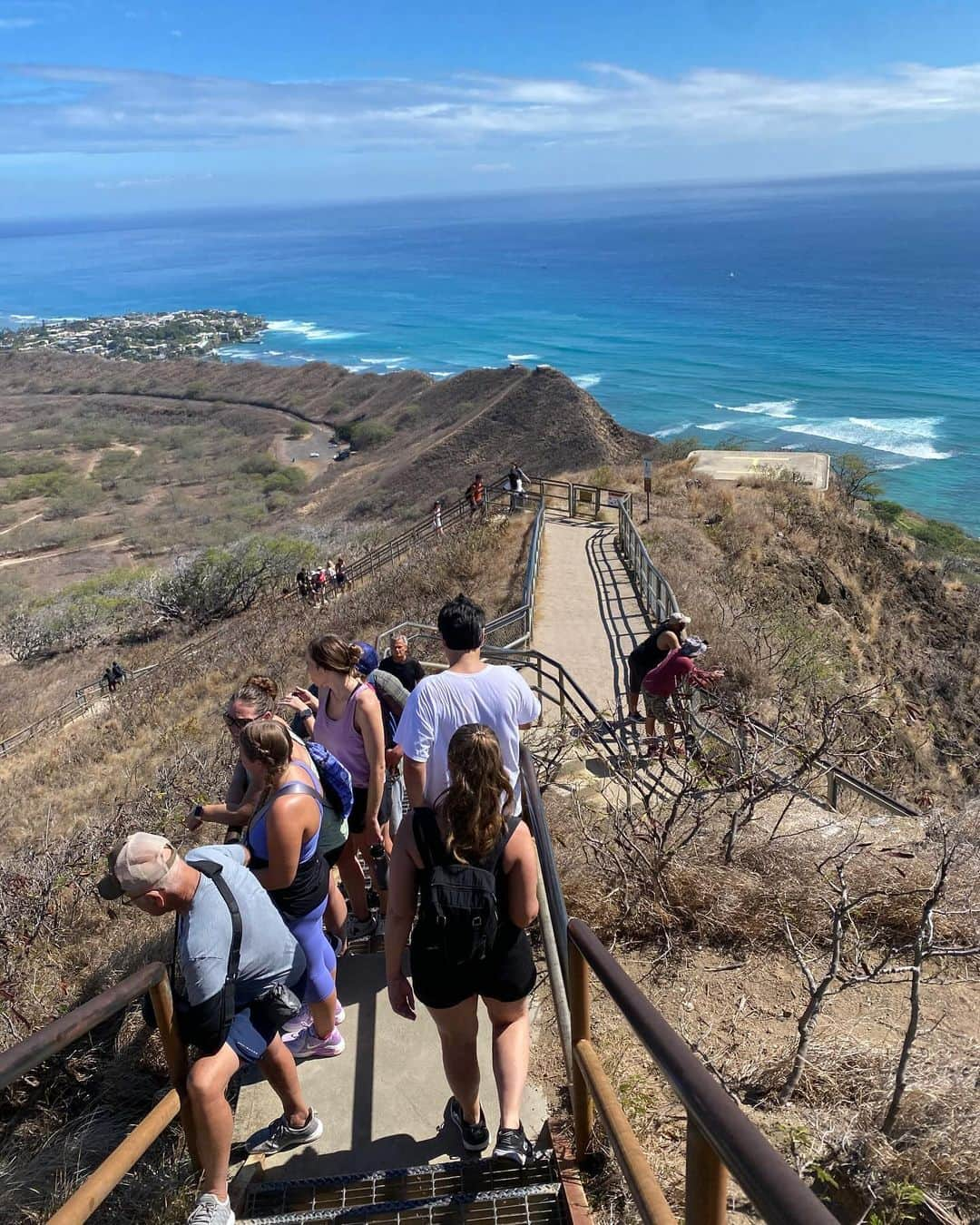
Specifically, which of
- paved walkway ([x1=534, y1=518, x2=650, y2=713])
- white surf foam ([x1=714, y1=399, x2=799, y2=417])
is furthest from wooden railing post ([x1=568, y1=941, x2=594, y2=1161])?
white surf foam ([x1=714, y1=399, x2=799, y2=417])

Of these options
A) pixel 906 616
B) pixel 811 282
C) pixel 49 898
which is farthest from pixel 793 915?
pixel 811 282

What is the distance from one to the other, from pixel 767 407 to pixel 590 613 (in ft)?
187

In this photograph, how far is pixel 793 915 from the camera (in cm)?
483

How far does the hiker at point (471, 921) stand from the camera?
9.47 ft

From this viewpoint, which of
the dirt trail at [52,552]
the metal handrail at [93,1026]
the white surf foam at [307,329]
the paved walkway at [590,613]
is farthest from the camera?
the white surf foam at [307,329]

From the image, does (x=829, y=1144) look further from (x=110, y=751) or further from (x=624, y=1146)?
(x=110, y=751)

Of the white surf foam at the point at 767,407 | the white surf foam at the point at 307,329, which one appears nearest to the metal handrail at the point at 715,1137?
the white surf foam at the point at 767,407

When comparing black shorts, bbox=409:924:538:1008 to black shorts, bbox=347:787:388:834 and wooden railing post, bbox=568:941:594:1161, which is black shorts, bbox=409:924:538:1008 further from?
black shorts, bbox=347:787:388:834

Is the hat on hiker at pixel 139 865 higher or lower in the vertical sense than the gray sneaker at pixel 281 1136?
higher

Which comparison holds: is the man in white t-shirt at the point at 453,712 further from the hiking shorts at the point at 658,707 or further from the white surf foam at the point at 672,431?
the white surf foam at the point at 672,431

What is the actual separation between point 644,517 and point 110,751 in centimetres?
1224

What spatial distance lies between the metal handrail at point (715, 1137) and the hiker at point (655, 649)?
5383mm

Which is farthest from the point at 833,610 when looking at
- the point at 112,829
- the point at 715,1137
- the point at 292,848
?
the point at 715,1137

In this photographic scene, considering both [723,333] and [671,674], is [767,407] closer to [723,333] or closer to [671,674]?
[723,333]
